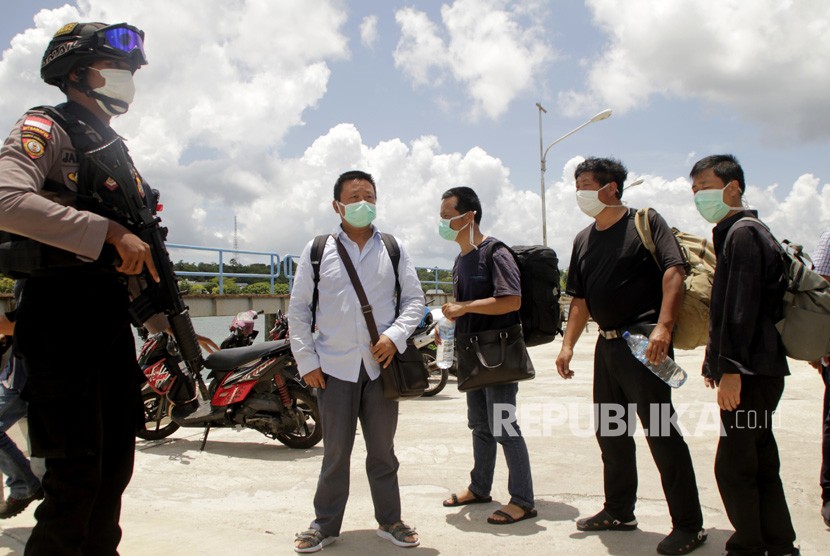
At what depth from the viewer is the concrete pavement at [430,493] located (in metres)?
3.38

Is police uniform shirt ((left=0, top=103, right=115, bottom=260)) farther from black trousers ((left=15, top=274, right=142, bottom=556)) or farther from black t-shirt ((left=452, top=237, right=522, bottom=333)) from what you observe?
black t-shirt ((left=452, top=237, right=522, bottom=333))

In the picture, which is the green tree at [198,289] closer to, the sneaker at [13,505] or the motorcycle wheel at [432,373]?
the motorcycle wheel at [432,373]

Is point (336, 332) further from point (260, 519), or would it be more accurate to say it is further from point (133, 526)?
point (133, 526)

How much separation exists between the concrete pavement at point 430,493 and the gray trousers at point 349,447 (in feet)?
0.58

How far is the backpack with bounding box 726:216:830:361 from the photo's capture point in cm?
281

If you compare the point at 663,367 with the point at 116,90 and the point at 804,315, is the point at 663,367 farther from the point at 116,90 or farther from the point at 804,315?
the point at 116,90

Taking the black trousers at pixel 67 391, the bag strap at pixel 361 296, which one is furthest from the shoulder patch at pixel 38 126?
the bag strap at pixel 361 296

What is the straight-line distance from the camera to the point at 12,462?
12.0 ft

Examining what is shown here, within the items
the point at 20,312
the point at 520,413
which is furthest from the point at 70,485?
the point at 520,413

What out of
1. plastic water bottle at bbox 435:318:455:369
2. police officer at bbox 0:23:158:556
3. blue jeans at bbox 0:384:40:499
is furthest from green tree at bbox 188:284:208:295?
police officer at bbox 0:23:158:556

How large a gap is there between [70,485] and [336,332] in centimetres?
157

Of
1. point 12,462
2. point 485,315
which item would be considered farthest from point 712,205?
→ point 12,462

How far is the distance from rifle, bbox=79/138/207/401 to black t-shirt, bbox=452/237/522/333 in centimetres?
186

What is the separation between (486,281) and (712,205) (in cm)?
131
